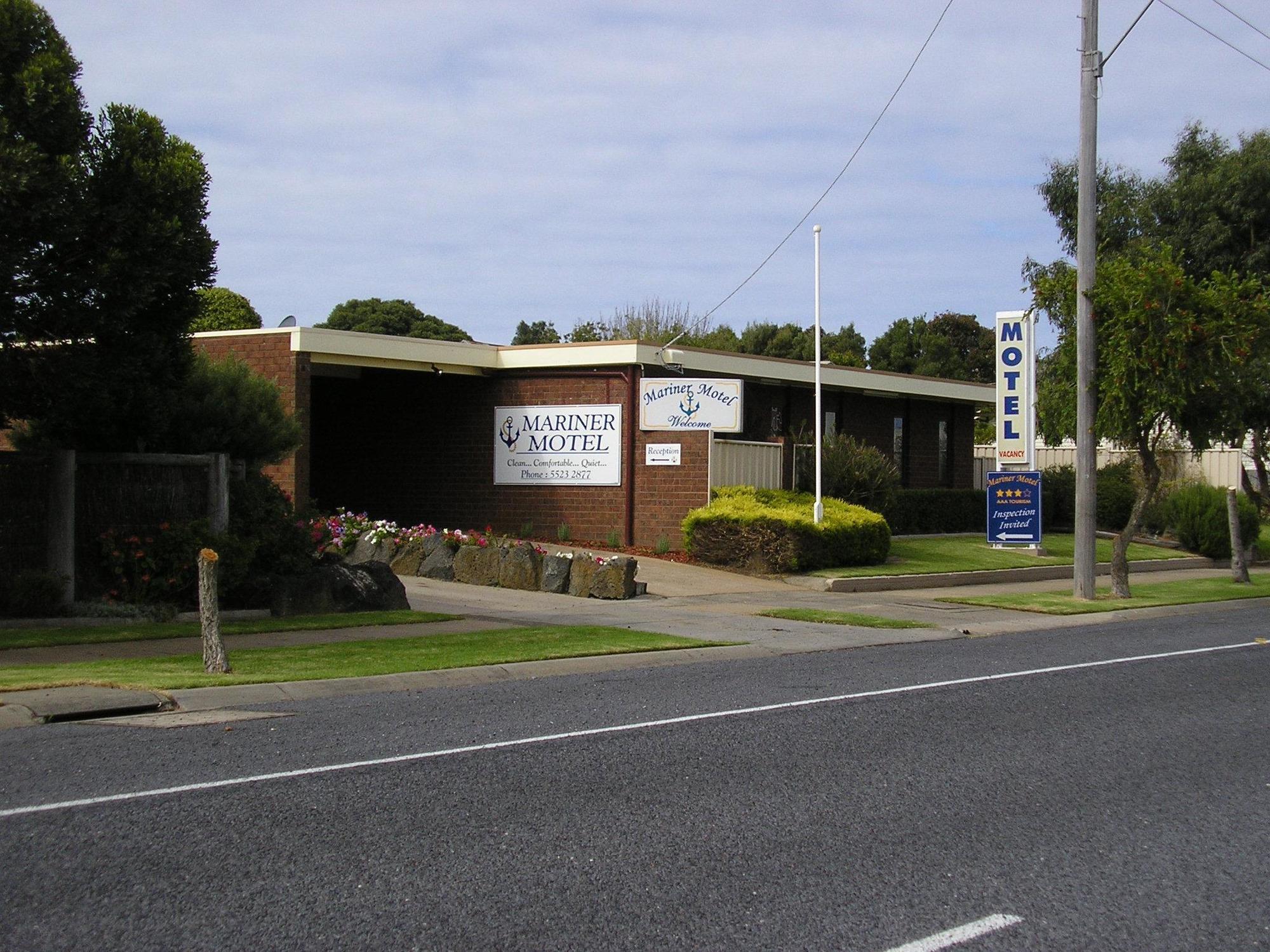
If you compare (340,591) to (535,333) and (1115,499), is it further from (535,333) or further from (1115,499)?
(535,333)

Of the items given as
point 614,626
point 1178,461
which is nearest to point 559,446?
point 614,626

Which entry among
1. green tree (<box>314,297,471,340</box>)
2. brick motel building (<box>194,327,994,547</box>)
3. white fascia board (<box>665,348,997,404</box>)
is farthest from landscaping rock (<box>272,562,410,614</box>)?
green tree (<box>314,297,471,340</box>)

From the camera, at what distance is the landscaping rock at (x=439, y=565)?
69.8 ft

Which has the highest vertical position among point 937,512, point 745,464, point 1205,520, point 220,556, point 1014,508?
point 745,464

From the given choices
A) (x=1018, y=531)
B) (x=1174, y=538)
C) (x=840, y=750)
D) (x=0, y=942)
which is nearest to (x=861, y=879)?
(x=840, y=750)

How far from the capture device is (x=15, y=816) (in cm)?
636

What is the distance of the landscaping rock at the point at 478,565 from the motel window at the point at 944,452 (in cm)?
1935

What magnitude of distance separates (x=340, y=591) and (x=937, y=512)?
2030 cm

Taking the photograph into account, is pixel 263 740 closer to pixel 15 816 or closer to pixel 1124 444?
pixel 15 816

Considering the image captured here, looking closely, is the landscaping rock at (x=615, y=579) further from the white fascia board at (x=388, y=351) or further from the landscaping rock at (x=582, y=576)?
the white fascia board at (x=388, y=351)

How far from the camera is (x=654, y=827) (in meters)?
6.43

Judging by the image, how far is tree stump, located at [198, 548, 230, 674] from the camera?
432 inches

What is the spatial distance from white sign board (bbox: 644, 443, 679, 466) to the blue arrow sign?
723 centimetres

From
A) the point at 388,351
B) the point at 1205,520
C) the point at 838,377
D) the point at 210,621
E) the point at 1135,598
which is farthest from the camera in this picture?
the point at 1205,520
